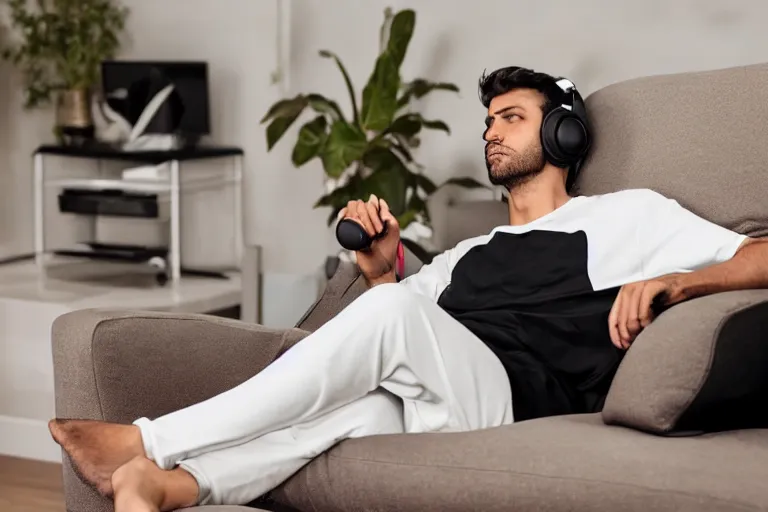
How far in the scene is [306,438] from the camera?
169 cm

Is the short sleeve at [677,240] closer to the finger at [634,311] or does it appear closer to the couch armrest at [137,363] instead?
the finger at [634,311]

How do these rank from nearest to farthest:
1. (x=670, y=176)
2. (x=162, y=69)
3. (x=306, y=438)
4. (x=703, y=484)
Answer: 1. (x=703, y=484)
2. (x=306, y=438)
3. (x=670, y=176)
4. (x=162, y=69)

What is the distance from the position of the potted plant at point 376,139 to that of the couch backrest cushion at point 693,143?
46.3 inches

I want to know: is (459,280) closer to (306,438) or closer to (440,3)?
(306,438)

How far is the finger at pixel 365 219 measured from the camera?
6.60 ft

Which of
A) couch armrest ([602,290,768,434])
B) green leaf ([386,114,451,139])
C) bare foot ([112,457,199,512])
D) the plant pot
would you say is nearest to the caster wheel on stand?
the plant pot

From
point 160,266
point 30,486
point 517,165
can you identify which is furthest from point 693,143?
point 160,266

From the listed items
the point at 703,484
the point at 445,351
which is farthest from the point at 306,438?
the point at 703,484

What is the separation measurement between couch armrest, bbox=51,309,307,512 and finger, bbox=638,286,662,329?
56 centimetres

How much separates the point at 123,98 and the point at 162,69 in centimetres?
18

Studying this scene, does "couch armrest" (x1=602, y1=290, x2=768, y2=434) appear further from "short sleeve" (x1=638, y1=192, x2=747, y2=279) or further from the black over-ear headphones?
the black over-ear headphones

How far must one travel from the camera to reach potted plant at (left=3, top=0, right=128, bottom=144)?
419cm

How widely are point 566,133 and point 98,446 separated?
0.99 meters

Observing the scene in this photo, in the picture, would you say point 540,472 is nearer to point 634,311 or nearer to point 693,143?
point 634,311
